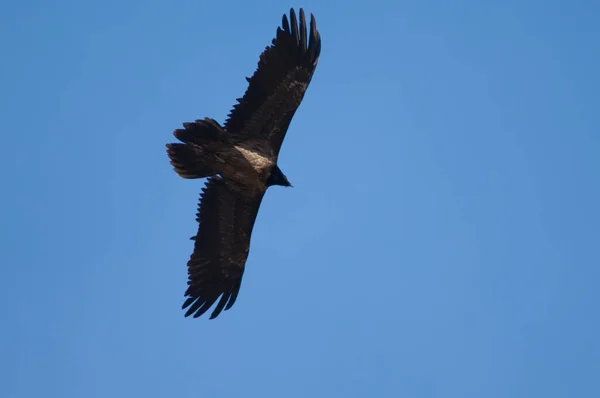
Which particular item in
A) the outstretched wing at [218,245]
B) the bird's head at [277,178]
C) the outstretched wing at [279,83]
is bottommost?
the outstretched wing at [218,245]

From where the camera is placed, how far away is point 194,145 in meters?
15.4

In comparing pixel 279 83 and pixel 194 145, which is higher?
pixel 279 83

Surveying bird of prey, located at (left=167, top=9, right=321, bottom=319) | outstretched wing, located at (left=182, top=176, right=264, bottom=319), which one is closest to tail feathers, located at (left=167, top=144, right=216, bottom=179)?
bird of prey, located at (left=167, top=9, right=321, bottom=319)

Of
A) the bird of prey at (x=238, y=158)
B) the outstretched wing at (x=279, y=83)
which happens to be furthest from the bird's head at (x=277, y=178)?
the outstretched wing at (x=279, y=83)

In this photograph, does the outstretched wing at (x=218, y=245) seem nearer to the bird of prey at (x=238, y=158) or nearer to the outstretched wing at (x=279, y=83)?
the bird of prey at (x=238, y=158)

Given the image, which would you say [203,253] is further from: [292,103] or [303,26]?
[303,26]

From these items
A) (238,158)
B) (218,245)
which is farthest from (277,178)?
(218,245)

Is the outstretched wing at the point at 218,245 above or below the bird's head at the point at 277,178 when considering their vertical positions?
below

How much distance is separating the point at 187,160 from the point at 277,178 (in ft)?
5.62

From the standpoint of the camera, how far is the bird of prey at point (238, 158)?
15.2 m

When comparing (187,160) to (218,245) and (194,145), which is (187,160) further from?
(218,245)

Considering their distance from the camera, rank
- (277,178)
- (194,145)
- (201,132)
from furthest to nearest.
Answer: (277,178)
(194,145)
(201,132)

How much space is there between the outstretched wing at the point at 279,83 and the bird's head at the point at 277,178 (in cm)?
80

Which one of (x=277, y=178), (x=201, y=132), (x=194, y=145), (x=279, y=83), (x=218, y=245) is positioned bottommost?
(x=218, y=245)
